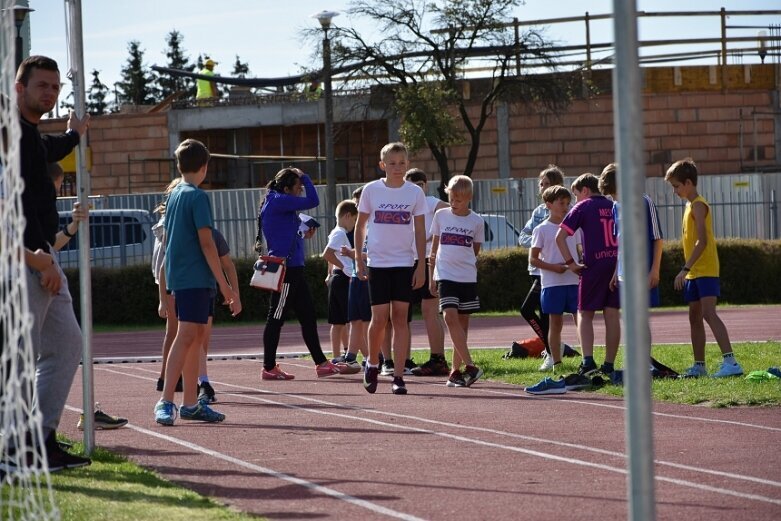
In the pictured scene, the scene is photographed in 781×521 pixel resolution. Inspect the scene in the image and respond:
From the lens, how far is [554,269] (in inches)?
469

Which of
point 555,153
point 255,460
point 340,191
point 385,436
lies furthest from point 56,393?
point 555,153

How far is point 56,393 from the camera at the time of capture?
677 cm

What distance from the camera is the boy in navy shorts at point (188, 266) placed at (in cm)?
860

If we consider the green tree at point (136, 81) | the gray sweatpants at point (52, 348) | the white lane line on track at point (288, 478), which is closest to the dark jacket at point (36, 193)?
the gray sweatpants at point (52, 348)

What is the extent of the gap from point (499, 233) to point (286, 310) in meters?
17.0

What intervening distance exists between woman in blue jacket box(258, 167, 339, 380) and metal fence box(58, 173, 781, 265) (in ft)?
53.7

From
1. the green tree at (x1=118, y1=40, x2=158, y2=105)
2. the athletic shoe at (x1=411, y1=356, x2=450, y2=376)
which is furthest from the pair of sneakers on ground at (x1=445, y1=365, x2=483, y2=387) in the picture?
the green tree at (x1=118, y1=40, x2=158, y2=105)

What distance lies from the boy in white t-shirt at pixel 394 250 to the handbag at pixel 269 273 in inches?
65.0

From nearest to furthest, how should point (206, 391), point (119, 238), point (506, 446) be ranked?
point (506, 446) → point (206, 391) → point (119, 238)

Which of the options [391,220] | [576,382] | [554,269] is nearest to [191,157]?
[391,220]

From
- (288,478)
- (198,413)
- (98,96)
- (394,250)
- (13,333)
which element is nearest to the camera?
(13,333)

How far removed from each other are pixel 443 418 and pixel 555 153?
119ft

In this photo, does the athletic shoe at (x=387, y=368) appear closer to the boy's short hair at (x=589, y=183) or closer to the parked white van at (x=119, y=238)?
the boy's short hair at (x=589, y=183)

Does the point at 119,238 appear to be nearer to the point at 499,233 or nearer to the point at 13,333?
the point at 499,233
